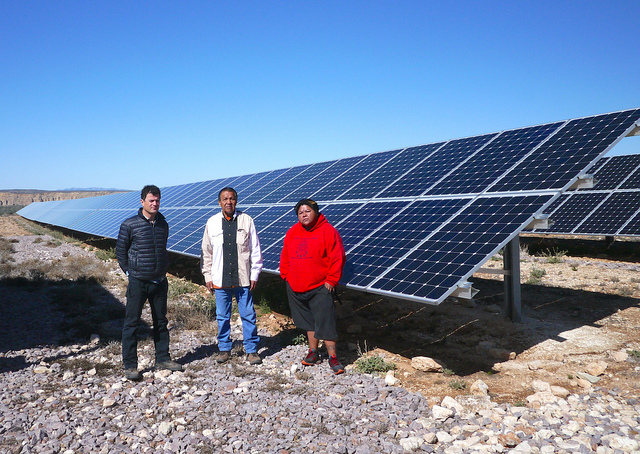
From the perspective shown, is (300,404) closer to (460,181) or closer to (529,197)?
(529,197)

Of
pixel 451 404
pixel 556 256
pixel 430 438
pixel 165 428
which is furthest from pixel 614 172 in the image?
pixel 165 428

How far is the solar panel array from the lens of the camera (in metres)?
14.9

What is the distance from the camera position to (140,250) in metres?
6.27

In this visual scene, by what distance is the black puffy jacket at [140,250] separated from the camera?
625 cm

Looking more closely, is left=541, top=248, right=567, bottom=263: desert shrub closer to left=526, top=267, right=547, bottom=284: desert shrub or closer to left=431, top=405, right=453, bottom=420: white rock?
left=526, top=267, right=547, bottom=284: desert shrub

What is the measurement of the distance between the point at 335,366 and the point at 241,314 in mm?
1530

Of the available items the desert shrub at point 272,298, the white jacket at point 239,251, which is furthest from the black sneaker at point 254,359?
the desert shrub at point 272,298

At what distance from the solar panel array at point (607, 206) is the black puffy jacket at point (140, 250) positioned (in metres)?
13.5

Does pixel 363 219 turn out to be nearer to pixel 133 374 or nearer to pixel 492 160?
pixel 492 160

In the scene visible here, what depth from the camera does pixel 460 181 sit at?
8.77m

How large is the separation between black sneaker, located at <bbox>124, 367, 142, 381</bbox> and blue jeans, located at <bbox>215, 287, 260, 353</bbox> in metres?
1.20

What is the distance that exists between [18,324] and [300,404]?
22.0ft

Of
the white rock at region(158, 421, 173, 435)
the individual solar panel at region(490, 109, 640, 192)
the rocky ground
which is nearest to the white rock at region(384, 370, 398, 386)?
the rocky ground

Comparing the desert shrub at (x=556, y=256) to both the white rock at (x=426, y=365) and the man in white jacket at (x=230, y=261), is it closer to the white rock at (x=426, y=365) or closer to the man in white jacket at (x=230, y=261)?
the white rock at (x=426, y=365)
